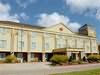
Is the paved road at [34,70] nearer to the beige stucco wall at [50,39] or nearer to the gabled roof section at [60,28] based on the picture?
the beige stucco wall at [50,39]

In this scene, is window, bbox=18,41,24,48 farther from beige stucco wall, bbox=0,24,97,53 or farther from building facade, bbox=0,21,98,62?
beige stucco wall, bbox=0,24,97,53

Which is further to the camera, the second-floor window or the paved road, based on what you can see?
the second-floor window

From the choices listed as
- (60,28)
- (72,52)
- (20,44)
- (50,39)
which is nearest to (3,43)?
(20,44)

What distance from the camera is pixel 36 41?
57938 millimetres

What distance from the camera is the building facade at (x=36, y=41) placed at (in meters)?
51.7

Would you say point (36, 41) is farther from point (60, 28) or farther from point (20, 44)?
point (60, 28)

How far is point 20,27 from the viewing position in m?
54.1

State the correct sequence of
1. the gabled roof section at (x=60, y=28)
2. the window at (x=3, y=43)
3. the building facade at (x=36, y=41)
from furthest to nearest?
the gabled roof section at (x=60, y=28), the building facade at (x=36, y=41), the window at (x=3, y=43)

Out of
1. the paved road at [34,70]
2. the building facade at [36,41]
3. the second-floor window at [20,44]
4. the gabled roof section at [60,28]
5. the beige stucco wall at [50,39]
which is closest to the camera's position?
the paved road at [34,70]

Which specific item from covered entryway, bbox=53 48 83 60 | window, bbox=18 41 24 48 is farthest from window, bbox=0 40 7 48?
covered entryway, bbox=53 48 83 60

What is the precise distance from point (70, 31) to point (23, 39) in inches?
734

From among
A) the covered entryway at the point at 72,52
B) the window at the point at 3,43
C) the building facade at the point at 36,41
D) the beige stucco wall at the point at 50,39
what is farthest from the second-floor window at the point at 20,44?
the covered entryway at the point at 72,52

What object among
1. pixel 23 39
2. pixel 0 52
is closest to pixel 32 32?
pixel 23 39

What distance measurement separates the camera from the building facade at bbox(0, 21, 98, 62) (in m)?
51.7
